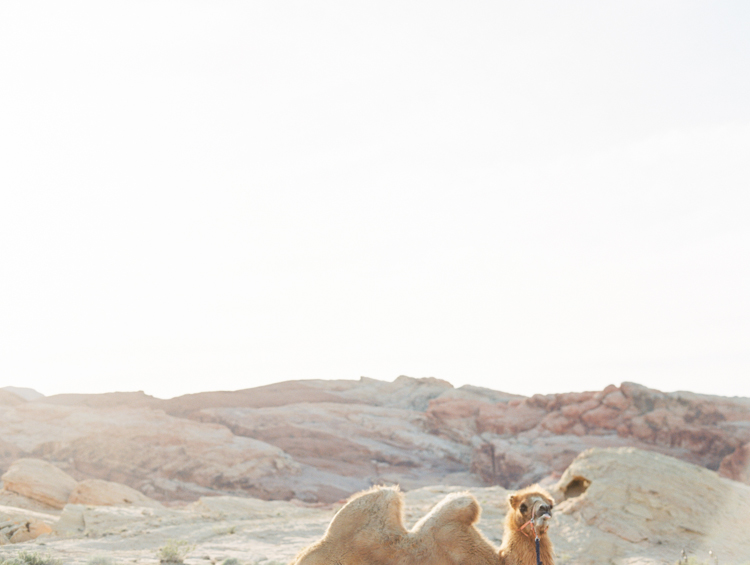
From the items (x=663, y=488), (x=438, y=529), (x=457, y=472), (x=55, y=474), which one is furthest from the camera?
(x=457, y=472)

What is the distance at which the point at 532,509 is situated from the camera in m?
3.87

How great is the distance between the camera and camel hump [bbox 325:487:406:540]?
4.19 metres

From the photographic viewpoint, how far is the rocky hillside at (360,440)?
4103cm

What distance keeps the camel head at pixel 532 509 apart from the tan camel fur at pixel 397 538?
27 cm

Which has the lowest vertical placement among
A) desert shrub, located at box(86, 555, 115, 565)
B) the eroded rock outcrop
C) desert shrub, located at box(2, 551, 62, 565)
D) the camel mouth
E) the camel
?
the eroded rock outcrop

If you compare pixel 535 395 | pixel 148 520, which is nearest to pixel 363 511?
pixel 148 520

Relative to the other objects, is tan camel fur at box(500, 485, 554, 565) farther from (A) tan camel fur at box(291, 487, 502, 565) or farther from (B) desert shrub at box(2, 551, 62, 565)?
(B) desert shrub at box(2, 551, 62, 565)

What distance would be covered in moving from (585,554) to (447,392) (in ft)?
138

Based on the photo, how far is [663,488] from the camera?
1647 centimetres

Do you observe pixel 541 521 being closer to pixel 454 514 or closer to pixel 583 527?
pixel 454 514

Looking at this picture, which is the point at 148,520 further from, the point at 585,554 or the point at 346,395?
the point at 346,395

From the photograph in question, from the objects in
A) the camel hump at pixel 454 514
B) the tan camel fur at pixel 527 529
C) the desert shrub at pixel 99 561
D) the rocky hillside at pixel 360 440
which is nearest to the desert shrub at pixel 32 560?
the desert shrub at pixel 99 561

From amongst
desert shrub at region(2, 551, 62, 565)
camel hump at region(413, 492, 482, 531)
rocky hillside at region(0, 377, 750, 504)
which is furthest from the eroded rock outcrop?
camel hump at region(413, 492, 482, 531)

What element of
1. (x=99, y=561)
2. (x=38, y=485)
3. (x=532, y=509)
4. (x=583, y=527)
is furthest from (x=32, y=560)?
(x=38, y=485)
